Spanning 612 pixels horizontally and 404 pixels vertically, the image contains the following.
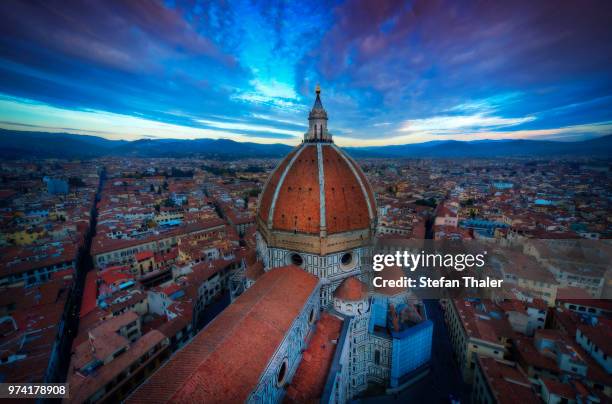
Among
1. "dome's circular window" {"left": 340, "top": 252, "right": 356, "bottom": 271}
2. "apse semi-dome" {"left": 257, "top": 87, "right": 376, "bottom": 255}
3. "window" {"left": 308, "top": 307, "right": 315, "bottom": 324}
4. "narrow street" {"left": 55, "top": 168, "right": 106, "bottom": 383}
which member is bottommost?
"narrow street" {"left": 55, "top": 168, "right": 106, "bottom": 383}

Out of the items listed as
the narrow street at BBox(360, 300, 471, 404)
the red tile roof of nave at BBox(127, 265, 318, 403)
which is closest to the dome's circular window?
the red tile roof of nave at BBox(127, 265, 318, 403)

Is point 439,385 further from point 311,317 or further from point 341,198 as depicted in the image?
point 341,198

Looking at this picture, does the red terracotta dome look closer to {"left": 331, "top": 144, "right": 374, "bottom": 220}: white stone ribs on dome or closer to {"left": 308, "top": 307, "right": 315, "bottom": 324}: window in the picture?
{"left": 331, "top": 144, "right": 374, "bottom": 220}: white stone ribs on dome

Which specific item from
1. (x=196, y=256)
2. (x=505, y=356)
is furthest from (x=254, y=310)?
(x=196, y=256)

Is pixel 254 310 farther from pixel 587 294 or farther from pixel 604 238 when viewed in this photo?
pixel 604 238

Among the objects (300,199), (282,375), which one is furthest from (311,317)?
(300,199)
